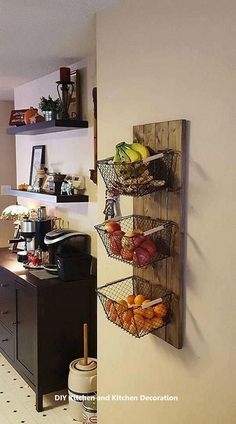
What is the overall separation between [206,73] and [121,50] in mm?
599

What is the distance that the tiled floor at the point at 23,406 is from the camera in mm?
2607

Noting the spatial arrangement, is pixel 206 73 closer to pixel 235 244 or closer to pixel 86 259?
pixel 235 244

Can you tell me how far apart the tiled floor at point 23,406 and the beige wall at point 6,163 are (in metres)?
2.11

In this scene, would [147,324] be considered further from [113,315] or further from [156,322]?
[113,315]

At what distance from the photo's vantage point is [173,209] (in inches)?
66.9

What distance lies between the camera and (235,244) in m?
1.45

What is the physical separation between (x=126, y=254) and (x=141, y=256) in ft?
0.21

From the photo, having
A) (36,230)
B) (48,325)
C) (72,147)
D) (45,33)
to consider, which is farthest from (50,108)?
(48,325)

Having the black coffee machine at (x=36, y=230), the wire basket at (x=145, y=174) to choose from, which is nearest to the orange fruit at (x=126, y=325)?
the wire basket at (x=145, y=174)

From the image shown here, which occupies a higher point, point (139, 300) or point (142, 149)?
point (142, 149)

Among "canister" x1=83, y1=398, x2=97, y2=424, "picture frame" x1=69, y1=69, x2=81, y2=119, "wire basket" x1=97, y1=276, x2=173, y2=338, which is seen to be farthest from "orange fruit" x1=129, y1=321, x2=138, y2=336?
"picture frame" x1=69, y1=69, x2=81, y2=119

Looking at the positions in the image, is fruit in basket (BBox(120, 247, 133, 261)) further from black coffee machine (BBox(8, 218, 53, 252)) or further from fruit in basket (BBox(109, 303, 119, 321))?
black coffee machine (BBox(8, 218, 53, 252))

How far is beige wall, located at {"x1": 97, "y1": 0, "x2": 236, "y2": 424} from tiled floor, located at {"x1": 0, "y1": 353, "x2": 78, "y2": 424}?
79 centimetres

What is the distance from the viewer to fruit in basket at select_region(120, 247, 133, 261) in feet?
5.64
